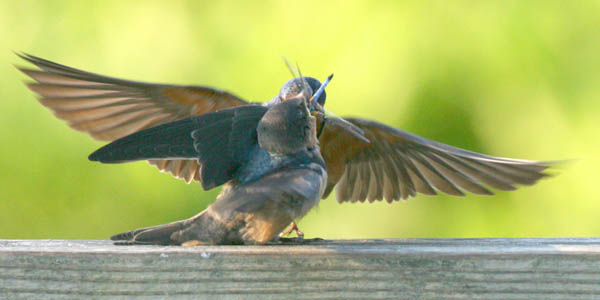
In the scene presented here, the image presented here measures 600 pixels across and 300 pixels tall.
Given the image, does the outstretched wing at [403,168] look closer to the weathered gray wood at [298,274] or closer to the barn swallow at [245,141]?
the barn swallow at [245,141]

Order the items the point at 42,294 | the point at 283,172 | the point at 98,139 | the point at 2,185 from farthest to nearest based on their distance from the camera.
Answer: the point at 2,185 → the point at 98,139 → the point at 283,172 → the point at 42,294

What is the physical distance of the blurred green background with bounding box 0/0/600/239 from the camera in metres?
3.22

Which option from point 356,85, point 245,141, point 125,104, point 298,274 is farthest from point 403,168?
point 298,274

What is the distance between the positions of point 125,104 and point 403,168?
1.12 metres

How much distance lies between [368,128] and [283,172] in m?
0.87

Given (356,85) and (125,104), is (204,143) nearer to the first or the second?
(125,104)

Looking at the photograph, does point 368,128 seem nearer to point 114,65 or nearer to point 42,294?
point 114,65

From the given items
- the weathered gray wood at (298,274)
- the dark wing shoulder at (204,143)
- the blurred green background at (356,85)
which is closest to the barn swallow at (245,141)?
the dark wing shoulder at (204,143)

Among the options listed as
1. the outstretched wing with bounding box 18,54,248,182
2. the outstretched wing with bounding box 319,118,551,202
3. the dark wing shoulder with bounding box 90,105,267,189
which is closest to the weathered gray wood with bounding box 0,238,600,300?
the dark wing shoulder with bounding box 90,105,267,189

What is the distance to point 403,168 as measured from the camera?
3.15 m

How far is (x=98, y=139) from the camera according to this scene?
2949 mm

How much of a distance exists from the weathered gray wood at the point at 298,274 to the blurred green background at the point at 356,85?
1.33 metres

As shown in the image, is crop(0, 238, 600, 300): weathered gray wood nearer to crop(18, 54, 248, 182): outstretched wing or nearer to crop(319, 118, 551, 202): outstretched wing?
crop(319, 118, 551, 202): outstretched wing

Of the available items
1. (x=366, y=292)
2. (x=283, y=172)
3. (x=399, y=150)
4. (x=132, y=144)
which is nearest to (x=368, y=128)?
(x=399, y=150)
